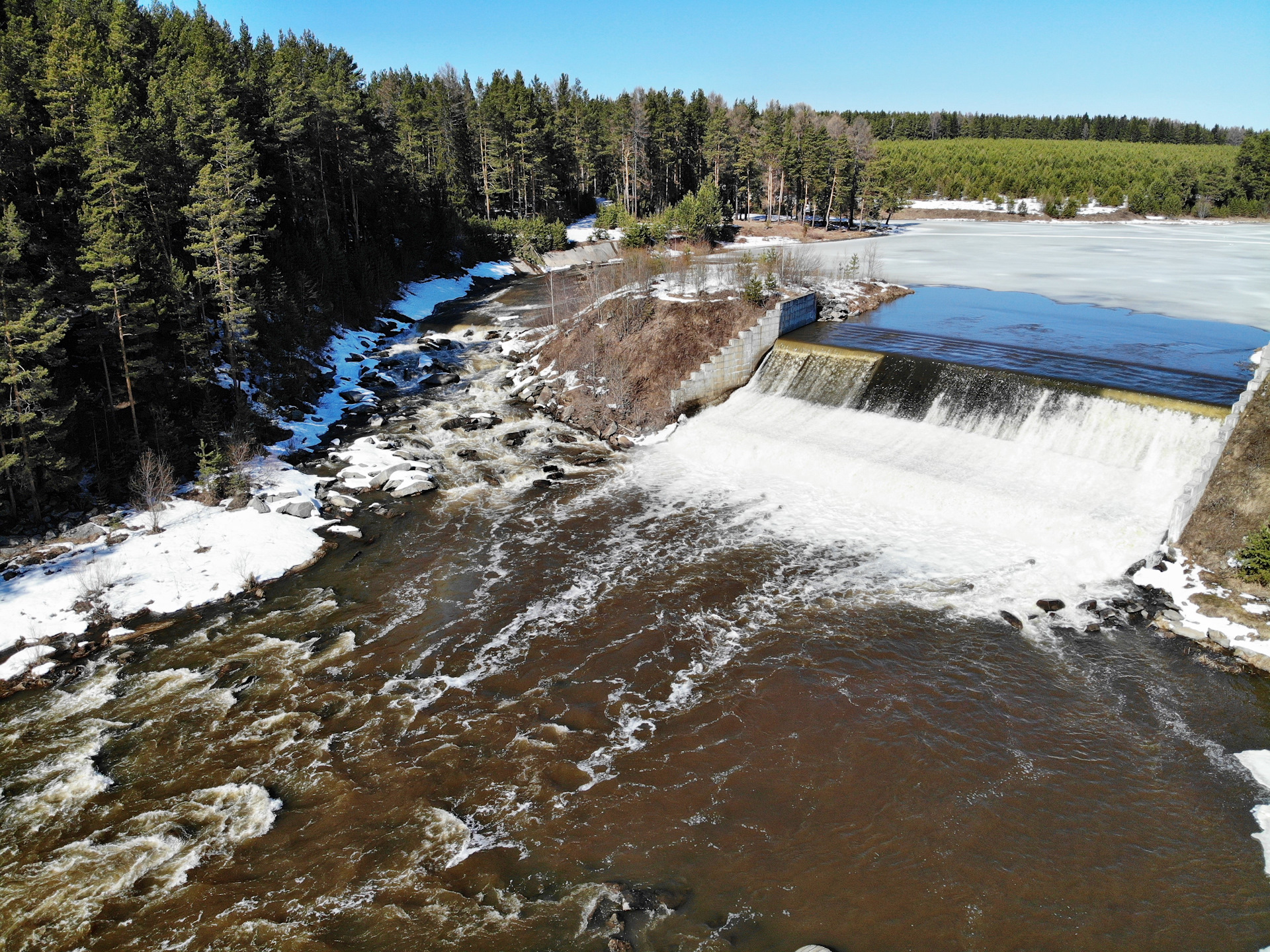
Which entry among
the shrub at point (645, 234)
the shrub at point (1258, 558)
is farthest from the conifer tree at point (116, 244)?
the shrub at point (645, 234)

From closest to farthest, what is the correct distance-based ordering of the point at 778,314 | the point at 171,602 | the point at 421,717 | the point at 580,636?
1. the point at 421,717
2. the point at 580,636
3. the point at 171,602
4. the point at 778,314

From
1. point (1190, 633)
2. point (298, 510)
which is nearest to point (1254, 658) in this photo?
point (1190, 633)

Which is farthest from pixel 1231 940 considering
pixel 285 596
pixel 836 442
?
pixel 285 596

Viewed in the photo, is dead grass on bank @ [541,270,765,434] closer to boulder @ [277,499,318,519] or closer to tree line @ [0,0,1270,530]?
boulder @ [277,499,318,519]

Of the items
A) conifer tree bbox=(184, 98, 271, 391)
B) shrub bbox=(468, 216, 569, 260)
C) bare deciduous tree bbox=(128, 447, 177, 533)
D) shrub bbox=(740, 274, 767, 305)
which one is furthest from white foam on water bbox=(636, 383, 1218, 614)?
shrub bbox=(468, 216, 569, 260)

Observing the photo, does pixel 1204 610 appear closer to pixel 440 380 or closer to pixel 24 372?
pixel 24 372

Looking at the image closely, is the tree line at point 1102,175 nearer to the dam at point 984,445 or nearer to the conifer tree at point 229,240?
the dam at point 984,445

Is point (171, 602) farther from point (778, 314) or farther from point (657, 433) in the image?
point (778, 314)

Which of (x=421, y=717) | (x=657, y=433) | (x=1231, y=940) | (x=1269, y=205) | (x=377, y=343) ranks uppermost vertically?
(x=1269, y=205)
